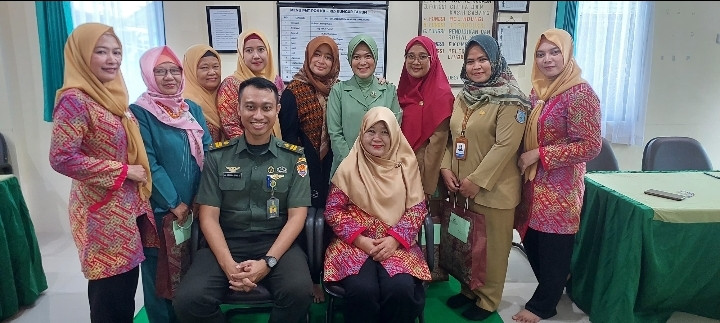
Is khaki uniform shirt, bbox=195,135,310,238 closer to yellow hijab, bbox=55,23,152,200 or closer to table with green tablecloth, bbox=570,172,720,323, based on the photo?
yellow hijab, bbox=55,23,152,200

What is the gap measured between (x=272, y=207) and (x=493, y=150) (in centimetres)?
107

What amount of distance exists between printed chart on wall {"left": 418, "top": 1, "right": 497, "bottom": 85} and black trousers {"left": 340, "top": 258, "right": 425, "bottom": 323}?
89.4 inches

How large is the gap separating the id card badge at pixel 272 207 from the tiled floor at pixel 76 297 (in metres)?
1.16

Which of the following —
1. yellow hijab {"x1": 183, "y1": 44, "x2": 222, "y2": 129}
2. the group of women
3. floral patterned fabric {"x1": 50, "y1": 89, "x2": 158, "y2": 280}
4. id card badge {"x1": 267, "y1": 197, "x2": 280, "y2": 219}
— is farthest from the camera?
yellow hijab {"x1": 183, "y1": 44, "x2": 222, "y2": 129}

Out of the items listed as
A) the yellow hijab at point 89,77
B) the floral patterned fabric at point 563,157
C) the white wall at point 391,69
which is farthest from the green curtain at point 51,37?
the floral patterned fabric at point 563,157

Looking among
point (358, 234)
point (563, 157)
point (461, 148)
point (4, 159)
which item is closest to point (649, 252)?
point (563, 157)

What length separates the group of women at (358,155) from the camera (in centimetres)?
166

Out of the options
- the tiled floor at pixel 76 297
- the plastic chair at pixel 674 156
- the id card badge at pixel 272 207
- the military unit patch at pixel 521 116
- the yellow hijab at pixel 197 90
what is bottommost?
the tiled floor at pixel 76 297

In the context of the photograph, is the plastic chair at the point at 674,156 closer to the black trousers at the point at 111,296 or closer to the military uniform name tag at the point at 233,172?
the military uniform name tag at the point at 233,172

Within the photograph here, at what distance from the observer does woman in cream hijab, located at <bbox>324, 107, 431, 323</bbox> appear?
1.89 m

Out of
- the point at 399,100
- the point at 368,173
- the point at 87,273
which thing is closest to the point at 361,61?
the point at 399,100

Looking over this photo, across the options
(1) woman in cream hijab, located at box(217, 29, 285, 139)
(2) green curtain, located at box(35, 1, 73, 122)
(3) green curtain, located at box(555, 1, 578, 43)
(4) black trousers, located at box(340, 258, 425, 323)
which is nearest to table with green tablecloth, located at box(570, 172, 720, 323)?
(4) black trousers, located at box(340, 258, 425, 323)

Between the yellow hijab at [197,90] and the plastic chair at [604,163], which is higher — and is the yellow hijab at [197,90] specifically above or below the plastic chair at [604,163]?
above

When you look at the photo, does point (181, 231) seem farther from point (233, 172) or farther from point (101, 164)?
point (101, 164)
